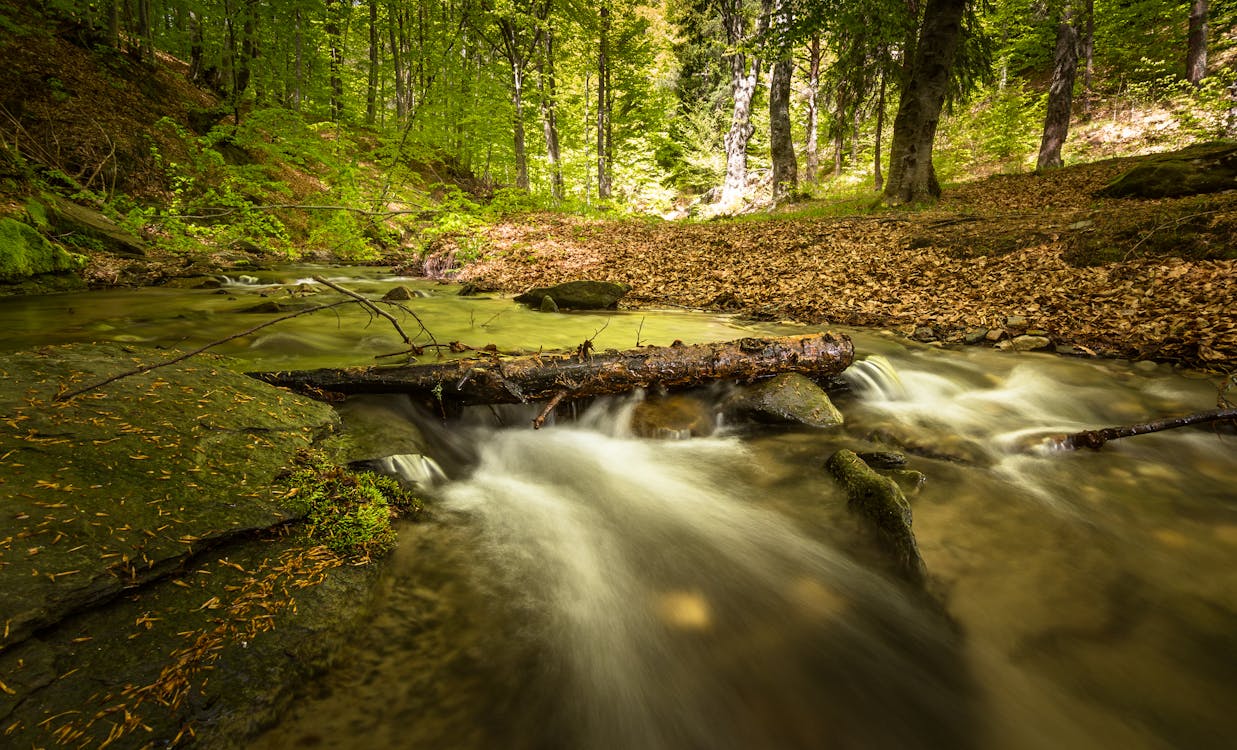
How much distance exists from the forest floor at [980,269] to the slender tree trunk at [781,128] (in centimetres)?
443

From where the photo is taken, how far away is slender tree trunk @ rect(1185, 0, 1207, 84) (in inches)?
723

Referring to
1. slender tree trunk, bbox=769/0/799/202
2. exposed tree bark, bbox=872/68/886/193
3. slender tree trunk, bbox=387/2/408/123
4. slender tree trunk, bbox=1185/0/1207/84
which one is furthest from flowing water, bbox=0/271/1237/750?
slender tree trunk, bbox=387/2/408/123

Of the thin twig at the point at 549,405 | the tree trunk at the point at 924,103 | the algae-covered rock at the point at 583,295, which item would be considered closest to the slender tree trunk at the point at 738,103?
the tree trunk at the point at 924,103

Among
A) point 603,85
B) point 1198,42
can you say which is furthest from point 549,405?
point 1198,42

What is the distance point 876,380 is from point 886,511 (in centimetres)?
223

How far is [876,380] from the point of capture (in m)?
4.39

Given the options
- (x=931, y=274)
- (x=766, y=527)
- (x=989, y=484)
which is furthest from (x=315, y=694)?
(x=931, y=274)

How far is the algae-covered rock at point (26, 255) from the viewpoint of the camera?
252 inches

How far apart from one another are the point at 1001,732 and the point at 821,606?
708mm

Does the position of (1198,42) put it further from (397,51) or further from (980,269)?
(397,51)

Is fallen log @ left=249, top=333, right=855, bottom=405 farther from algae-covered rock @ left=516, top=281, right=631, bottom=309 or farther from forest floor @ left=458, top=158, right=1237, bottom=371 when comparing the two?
algae-covered rock @ left=516, top=281, right=631, bottom=309

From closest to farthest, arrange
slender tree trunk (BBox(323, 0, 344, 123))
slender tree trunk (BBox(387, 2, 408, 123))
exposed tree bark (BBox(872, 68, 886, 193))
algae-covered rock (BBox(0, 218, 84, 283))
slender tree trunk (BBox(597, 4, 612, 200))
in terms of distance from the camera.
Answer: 1. algae-covered rock (BBox(0, 218, 84, 283))
2. exposed tree bark (BBox(872, 68, 886, 193))
3. slender tree trunk (BBox(597, 4, 612, 200))
4. slender tree trunk (BBox(323, 0, 344, 123))
5. slender tree trunk (BBox(387, 2, 408, 123))

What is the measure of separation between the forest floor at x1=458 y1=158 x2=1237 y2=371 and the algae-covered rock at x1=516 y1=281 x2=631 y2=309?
76 cm

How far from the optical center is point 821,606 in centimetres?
220
